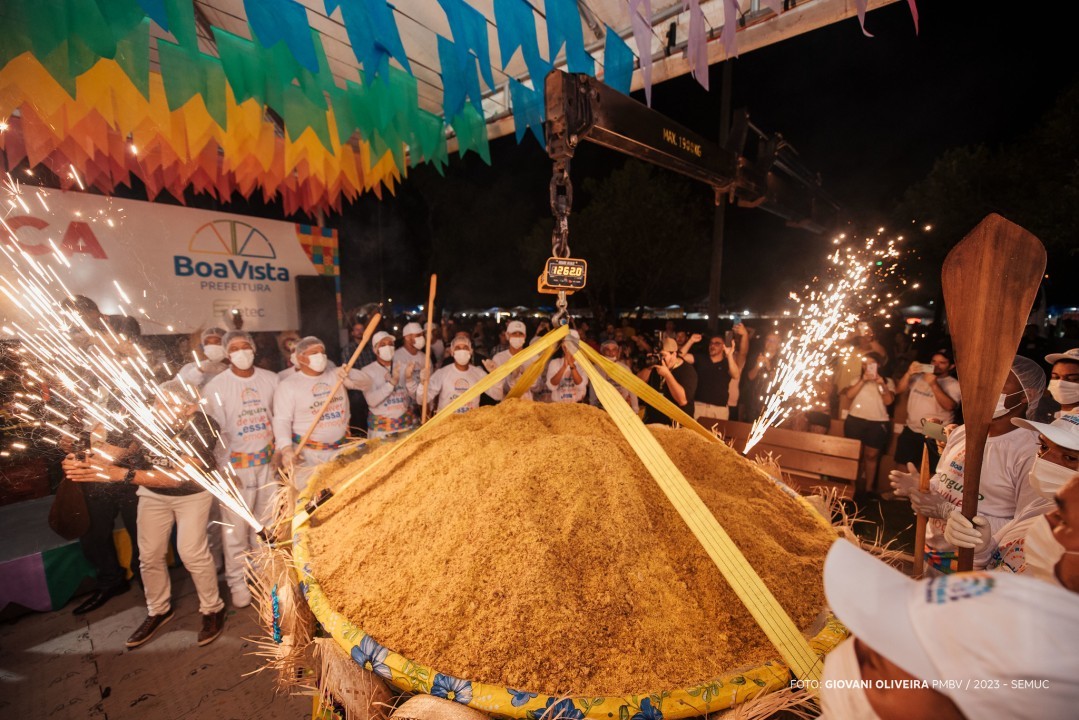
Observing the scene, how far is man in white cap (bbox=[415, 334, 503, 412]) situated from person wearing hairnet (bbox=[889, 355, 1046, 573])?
12.3 ft

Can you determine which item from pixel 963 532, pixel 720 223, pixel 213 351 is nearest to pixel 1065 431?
pixel 963 532

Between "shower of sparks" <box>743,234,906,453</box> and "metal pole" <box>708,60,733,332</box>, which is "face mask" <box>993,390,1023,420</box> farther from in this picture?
"metal pole" <box>708,60,733,332</box>

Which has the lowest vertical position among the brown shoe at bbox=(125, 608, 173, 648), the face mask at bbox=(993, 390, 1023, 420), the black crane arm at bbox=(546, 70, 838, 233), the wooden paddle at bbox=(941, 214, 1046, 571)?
the brown shoe at bbox=(125, 608, 173, 648)

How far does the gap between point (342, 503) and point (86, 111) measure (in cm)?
449

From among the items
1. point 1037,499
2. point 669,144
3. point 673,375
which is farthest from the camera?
point 673,375

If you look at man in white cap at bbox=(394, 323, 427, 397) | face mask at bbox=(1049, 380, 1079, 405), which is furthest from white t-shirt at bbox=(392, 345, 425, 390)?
face mask at bbox=(1049, 380, 1079, 405)

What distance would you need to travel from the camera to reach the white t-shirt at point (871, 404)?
481 centimetres

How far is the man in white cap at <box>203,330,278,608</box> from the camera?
136 inches

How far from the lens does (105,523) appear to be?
3.42 meters

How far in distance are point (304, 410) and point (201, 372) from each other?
4.44ft

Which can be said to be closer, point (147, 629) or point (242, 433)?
point (147, 629)

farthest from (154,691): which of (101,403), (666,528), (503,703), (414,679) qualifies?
(666,528)

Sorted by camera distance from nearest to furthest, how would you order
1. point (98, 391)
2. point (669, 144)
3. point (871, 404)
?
1. point (669, 144)
2. point (98, 391)
3. point (871, 404)

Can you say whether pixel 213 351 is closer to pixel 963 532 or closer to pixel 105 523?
pixel 105 523
